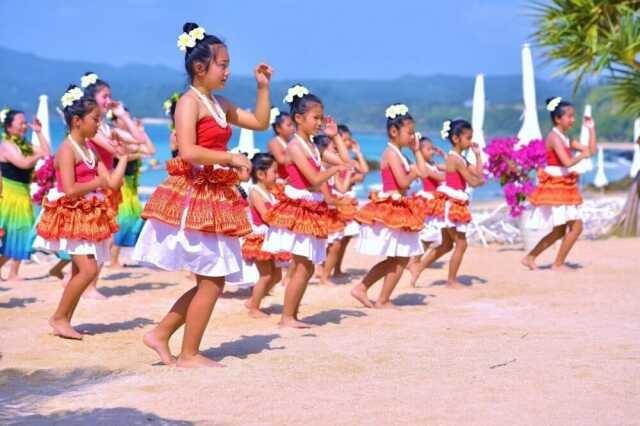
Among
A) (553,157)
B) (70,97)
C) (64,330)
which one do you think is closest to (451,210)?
(553,157)

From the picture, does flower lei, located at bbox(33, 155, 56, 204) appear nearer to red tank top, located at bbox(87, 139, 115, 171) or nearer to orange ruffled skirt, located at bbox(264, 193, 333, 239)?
red tank top, located at bbox(87, 139, 115, 171)

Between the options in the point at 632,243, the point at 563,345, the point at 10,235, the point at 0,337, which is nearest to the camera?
the point at 563,345

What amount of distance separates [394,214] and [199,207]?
280cm

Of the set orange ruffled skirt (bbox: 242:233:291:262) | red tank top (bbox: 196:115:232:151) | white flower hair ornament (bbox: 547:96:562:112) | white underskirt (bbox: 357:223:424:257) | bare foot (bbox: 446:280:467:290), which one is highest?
white flower hair ornament (bbox: 547:96:562:112)

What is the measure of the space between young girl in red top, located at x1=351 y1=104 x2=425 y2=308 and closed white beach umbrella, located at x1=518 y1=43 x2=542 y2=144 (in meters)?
5.65

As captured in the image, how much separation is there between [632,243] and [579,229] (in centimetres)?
317

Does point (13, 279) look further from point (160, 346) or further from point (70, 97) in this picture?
point (160, 346)

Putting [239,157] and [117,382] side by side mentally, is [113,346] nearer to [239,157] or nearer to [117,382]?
[117,382]

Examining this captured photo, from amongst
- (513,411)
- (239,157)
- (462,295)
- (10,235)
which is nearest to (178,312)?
(239,157)

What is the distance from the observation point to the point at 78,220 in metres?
7.86

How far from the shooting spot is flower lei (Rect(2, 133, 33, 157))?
429 inches

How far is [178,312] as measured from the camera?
653 cm

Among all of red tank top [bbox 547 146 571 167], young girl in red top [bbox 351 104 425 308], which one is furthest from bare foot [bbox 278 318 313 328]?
red tank top [bbox 547 146 571 167]

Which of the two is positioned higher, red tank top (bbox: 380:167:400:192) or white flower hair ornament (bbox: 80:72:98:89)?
white flower hair ornament (bbox: 80:72:98:89)
